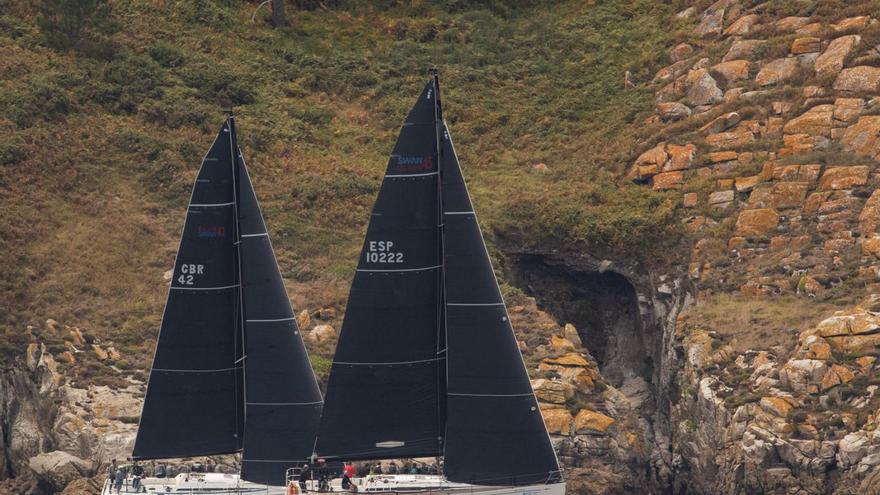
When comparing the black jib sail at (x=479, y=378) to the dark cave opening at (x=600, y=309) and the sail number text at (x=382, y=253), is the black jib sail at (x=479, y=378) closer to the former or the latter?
the sail number text at (x=382, y=253)

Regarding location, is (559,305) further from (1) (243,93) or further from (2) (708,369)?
(1) (243,93)

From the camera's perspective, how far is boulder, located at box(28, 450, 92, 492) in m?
53.1

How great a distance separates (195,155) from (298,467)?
2631cm

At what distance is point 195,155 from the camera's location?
2766 inches

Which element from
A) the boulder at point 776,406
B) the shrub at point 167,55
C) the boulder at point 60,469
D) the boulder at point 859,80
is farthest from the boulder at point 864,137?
the shrub at point 167,55

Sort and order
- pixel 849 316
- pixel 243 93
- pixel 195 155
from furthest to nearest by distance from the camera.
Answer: pixel 243 93 < pixel 195 155 < pixel 849 316

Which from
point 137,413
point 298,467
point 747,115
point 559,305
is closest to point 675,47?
point 747,115

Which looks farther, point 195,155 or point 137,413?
point 195,155

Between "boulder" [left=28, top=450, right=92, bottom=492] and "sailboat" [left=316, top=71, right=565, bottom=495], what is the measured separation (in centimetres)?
1132

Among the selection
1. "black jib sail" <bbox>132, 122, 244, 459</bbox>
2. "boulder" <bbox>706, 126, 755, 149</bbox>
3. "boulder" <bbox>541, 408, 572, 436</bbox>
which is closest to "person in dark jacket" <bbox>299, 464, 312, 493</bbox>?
"black jib sail" <bbox>132, 122, 244, 459</bbox>

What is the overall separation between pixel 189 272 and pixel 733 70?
29.3 meters

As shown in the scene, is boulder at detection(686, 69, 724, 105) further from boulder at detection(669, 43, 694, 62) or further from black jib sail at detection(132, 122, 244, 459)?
black jib sail at detection(132, 122, 244, 459)

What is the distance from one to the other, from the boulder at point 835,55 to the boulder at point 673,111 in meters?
4.97

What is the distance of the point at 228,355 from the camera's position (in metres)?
48.1
